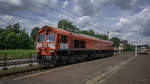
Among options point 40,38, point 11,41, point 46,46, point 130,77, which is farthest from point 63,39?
point 11,41

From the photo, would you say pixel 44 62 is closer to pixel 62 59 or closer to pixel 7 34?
pixel 62 59

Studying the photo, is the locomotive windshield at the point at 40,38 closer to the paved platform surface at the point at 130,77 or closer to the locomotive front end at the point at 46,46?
the locomotive front end at the point at 46,46

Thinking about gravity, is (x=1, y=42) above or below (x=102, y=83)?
above

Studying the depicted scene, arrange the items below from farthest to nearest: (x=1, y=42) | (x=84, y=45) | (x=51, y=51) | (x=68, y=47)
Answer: (x=1, y=42), (x=84, y=45), (x=68, y=47), (x=51, y=51)

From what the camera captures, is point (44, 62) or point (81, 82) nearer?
point (81, 82)

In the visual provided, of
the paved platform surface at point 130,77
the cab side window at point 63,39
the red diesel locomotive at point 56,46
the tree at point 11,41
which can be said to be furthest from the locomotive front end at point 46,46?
the tree at point 11,41

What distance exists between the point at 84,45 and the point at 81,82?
30.8 ft

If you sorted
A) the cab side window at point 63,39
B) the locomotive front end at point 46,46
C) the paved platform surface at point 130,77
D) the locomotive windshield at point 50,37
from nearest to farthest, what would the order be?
the paved platform surface at point 130,77
the locomotive front end at point 46,46
the locomotive windshield at point 50,37
the cab side window at point 63,39

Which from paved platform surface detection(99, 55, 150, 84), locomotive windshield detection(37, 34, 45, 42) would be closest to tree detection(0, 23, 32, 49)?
locomotive windshield detection(37, 34, 45, 42)

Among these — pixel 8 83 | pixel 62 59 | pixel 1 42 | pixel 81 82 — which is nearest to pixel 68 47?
pixel 62 59

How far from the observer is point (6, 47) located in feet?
145

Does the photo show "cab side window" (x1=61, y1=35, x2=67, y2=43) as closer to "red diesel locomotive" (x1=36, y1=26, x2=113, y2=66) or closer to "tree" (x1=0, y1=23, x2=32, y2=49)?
"red diesel locomotive" (x1=36, y1=26, x2=113, y2=66)

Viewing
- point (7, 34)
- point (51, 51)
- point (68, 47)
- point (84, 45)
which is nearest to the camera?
point (51, 51)

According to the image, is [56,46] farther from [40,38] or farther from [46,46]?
[40,38]
